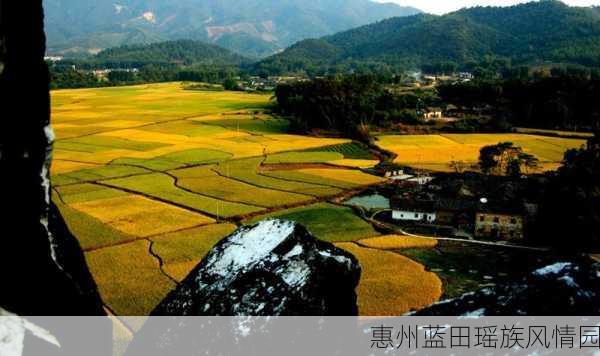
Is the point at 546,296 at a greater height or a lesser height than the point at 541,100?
lesser

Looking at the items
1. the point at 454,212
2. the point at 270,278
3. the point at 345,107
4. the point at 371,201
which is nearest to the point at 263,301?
the point at 270,278

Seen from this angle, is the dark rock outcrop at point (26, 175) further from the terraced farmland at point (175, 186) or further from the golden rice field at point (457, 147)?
the golden rice field at point (457, 147)

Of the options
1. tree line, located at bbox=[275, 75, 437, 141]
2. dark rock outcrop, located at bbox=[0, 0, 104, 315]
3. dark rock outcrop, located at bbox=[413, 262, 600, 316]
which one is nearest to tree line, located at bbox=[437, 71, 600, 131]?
tree line, located at bbox=[275, 75, 437, 141]

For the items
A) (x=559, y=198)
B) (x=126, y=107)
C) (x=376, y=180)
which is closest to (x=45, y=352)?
(x=559, y=198)

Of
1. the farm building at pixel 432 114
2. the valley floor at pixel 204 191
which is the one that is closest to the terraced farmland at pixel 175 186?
the valley floor at pixel 204 191

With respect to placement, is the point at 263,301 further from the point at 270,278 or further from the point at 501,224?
the point at 501,224
